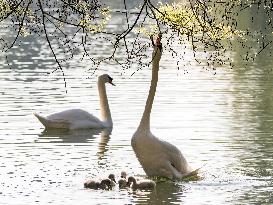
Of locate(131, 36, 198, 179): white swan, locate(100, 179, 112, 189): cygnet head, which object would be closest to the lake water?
locate(100, 179, 112, 189): cygnet head

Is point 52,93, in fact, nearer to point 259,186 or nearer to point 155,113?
point 155,113

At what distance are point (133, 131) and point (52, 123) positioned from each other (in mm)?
2846

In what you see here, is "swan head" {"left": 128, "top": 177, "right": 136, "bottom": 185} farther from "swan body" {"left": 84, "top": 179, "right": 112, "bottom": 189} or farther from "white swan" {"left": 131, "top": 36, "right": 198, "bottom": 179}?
"white swan" {"left": 131, "top": 36, "right": 198, "bottom": 179}

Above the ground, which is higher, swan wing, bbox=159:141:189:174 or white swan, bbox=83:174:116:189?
swan wing, bbox=159:141:189:174

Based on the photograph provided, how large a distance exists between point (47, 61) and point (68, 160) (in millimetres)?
24575

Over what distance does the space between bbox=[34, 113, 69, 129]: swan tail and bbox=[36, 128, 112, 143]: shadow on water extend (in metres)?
0.12

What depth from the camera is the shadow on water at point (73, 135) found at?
2348 cm

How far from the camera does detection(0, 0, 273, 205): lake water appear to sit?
16.8 meters

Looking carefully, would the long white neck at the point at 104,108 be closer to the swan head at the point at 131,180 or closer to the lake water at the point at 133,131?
the lake water at the point at 133,131

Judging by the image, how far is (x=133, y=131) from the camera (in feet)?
77.3

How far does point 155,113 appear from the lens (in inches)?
1035

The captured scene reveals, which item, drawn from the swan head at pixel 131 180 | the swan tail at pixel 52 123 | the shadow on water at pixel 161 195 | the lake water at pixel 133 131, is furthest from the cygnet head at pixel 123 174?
the swan tail at pixel 52 123

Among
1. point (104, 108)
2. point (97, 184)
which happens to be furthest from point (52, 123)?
point (97, 184)

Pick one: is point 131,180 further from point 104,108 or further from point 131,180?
point 104,108
